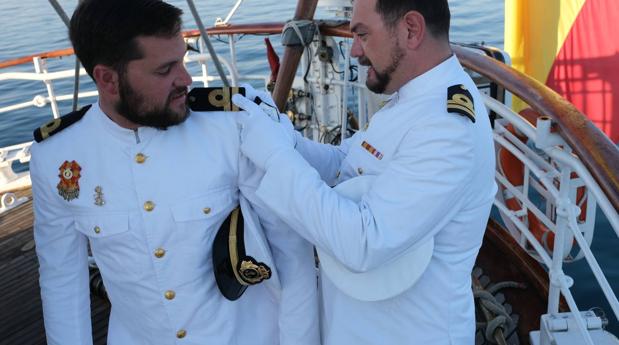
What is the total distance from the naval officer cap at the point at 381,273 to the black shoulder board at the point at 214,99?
36 centimetres

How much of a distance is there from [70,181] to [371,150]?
28.8 inches

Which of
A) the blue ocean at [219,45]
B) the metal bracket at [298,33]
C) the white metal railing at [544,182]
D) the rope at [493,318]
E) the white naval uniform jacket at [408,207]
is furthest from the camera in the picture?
the blue ocean at [219,45]

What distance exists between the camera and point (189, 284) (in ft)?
4.43

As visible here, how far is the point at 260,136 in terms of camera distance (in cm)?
123

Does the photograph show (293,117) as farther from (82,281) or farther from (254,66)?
(254,66)

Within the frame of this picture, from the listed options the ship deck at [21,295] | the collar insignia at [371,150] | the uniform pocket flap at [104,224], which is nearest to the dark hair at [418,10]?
the collar insignia at [371,150]

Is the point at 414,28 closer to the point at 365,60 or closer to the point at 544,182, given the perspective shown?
the point at 365,60

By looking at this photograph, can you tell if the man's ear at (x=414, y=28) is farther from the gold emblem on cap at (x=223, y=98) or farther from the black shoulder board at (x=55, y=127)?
the black shoulder board at (x=55, y=127)

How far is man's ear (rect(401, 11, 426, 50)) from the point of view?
1.21 metres

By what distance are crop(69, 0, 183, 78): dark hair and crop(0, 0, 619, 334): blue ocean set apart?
4.05 metres

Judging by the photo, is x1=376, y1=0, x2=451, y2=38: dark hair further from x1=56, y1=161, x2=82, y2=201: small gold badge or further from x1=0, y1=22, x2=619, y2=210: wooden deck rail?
x1=56, y1=161, x2=82, y2=201: small gold badge

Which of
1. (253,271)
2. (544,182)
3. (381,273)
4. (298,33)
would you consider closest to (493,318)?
(544,182)

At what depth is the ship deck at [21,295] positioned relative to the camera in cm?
275

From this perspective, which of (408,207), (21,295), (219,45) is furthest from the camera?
(219,45)
